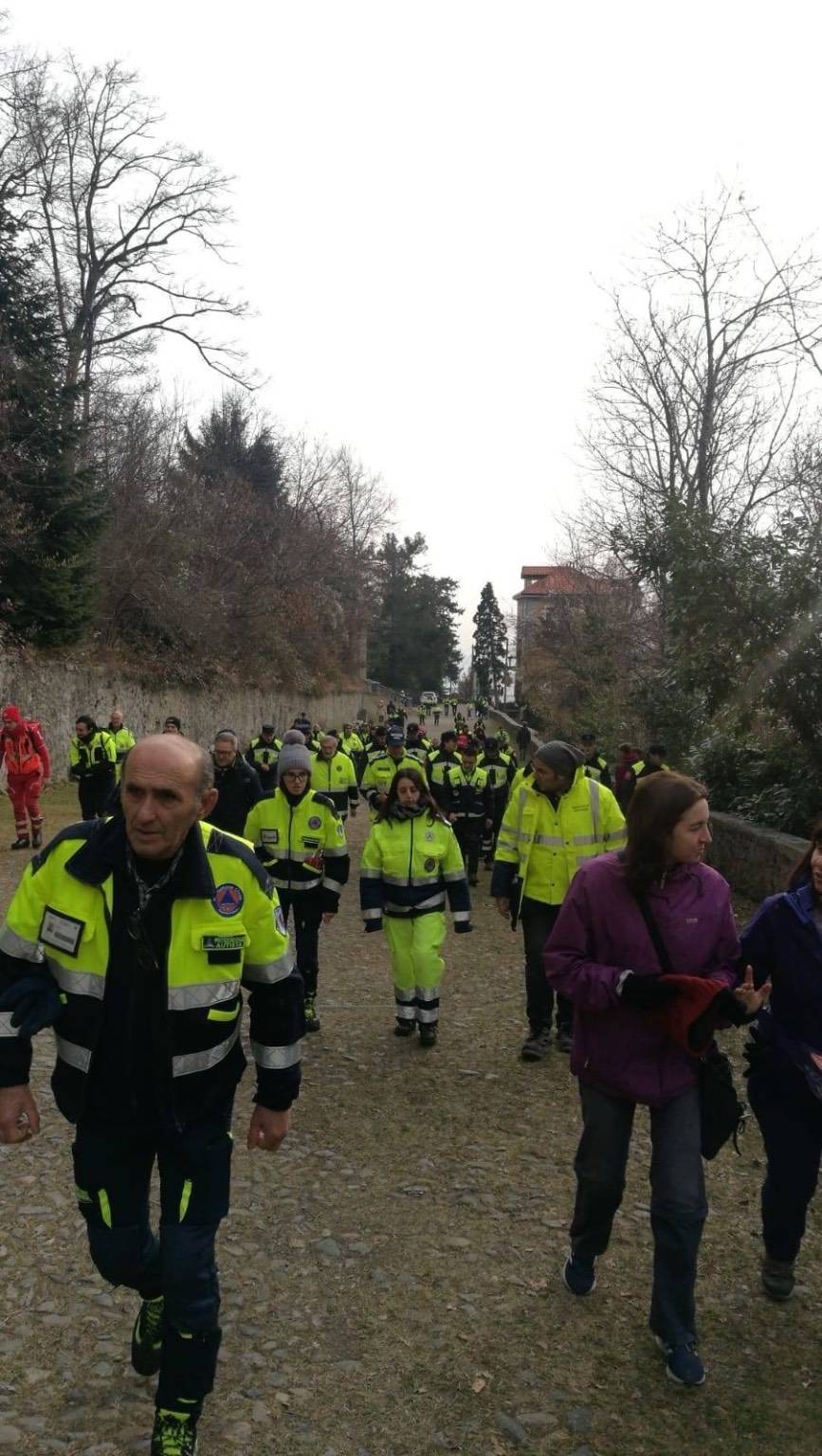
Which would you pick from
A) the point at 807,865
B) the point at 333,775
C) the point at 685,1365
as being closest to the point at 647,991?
the point at 807,865

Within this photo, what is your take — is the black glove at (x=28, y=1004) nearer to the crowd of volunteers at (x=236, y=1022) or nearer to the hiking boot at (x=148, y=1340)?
the crowd of volunteers at (x=236, y=1022)

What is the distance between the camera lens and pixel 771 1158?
3.88 m

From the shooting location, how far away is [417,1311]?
386 centimetres

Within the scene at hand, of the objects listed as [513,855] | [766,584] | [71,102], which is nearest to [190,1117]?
[513,855]

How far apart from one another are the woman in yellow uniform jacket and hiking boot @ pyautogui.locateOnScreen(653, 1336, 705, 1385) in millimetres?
3414

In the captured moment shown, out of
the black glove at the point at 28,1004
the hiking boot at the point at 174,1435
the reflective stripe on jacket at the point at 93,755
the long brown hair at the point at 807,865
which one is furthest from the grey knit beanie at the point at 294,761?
the reflective stripe on jacket at the point at 93,755

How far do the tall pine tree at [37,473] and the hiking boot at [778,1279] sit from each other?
21.5 m

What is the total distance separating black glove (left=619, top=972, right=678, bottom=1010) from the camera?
342cm

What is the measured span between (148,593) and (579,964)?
96.5 ft

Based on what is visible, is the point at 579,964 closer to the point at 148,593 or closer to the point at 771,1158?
the point at 771,1158

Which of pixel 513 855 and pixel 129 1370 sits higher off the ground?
pixel 513 855

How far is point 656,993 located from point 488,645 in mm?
117520

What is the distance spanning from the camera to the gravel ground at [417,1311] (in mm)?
3209

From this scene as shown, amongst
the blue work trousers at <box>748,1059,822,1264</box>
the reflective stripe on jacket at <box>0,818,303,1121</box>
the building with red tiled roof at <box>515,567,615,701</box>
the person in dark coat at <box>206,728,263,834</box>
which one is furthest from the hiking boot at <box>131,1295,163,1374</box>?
the building with red tiled roof at <box>515,567,615,701</box>
